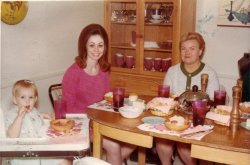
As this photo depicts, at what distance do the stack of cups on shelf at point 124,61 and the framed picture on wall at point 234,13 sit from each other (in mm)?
1016

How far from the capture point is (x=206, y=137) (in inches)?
68.6

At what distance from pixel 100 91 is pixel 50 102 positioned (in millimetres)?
867

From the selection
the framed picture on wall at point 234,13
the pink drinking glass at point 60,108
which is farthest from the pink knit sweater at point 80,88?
the framed picture on wall at point 234,13

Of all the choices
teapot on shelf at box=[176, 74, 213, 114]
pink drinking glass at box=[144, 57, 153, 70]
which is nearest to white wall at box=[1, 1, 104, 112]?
pink drinking glass at box=[144, 57, 153, 70]

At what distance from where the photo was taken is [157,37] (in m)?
3.95

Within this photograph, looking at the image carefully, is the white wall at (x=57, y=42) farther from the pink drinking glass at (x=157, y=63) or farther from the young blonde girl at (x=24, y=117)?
the young blonde girl at (x=24, y=117)

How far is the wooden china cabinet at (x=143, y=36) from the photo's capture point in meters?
3.60

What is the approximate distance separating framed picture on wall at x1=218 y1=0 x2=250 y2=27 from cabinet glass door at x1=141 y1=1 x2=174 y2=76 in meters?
0.49

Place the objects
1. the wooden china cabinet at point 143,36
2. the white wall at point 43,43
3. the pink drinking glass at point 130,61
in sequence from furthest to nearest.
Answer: the pink drinking glass at point 130,61
the wooden china cabinet at point 143,36
the white wall at point 43,43

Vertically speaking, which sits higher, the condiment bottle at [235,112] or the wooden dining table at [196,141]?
the condiment bottle at [235,112]

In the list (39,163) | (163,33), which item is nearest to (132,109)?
(39,163)

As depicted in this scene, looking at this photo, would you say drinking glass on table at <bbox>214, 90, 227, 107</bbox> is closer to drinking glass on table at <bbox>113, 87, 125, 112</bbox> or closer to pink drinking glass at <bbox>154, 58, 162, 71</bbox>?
drinking glass on table at <bbox>113, 87, 125, 112</bbox>

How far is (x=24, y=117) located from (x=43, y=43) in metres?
1.38

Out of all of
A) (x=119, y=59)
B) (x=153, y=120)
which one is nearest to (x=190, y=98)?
(x=153, y=120)
